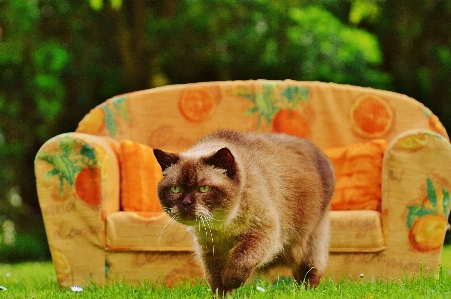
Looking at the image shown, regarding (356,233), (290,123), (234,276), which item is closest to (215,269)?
(234,276)

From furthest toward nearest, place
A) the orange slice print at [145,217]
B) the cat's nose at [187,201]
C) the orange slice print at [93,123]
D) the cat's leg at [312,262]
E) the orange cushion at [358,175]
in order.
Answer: the orange slice print at [93,123]
the orange cushion at [358,175]
the orange slice print at [145,217]
the cat's leg at [312,262]
the cat's nose at [187,201]

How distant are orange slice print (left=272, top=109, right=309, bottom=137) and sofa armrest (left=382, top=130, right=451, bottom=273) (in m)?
0.96

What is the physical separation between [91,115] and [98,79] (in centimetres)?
287

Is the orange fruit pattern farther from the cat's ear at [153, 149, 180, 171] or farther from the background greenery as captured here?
the background greenery

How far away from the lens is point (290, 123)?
455 centimetres

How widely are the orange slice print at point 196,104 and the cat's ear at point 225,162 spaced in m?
2.07

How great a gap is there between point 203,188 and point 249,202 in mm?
235

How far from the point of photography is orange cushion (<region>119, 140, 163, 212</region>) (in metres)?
4.02

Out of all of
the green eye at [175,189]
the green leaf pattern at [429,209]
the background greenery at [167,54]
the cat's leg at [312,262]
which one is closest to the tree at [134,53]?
the background greenery at [167,54]

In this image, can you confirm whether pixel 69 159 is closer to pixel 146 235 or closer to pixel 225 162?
pixel 146 235

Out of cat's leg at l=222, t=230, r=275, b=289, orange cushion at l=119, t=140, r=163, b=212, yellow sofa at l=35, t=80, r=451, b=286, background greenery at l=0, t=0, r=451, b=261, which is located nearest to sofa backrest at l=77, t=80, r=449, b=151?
yellow sofa at l=35, t=80, r=451, b=286

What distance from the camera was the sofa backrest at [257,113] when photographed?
14.9ft

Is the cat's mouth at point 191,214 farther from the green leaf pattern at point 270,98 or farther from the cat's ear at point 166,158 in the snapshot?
the green leaf pattern at point 270,98

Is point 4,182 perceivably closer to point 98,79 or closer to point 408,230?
point 98,79
